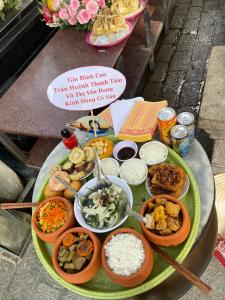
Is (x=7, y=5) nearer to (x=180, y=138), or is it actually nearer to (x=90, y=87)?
(x=90, y=87)

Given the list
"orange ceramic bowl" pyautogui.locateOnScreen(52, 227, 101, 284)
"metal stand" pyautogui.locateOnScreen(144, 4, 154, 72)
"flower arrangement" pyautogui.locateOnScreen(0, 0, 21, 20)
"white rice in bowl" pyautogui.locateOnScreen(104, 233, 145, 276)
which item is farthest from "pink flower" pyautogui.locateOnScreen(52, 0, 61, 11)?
"white rice in bowl" pyautogui.locateOnScreen(104, 233, 145, 276)

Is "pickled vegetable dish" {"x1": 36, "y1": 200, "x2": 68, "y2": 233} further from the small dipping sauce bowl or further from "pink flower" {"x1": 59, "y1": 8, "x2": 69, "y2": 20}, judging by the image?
"pink flower" {"x1": 59, "y1": 8, "x2": 69, "y2": 20}

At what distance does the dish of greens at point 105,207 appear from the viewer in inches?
85.7

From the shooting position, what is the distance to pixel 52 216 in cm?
224

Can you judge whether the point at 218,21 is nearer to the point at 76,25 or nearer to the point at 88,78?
the point at 76,25

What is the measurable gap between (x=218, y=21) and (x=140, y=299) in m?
4.84

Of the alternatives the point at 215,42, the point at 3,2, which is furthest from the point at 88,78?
the point at 215,42

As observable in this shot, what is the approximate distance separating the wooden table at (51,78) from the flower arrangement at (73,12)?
0.17 meters

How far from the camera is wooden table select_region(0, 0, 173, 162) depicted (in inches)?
123

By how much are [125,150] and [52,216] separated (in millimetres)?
809

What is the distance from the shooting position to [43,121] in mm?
3133

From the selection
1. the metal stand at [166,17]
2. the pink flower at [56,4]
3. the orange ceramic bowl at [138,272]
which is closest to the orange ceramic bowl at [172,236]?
the orange ceramic bowl at [138,272]

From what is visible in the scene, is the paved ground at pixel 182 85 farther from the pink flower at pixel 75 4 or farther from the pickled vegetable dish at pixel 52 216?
the pink flower at pixel 75 4

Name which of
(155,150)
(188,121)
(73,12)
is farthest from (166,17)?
(155,150)
